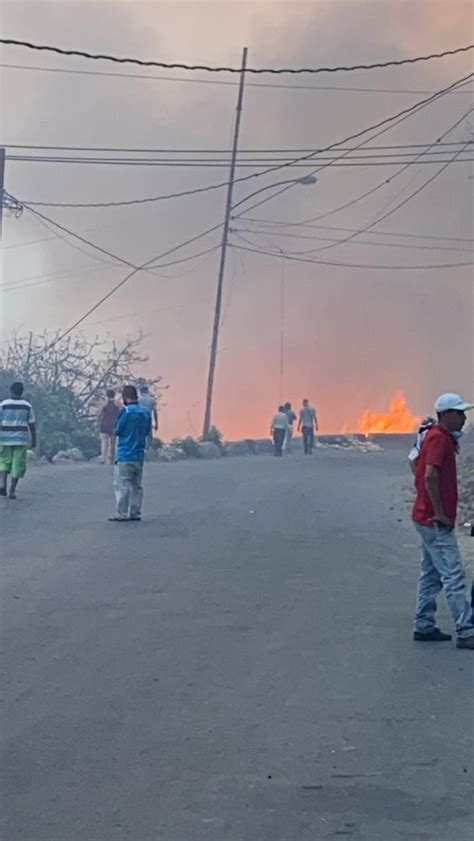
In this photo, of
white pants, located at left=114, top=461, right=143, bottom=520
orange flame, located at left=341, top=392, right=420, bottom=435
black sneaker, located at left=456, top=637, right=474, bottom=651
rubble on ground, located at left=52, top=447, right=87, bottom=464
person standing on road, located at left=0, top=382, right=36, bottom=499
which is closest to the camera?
black sneaker, located at left=456, top=637, right=474, bottom=651

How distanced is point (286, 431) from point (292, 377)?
38.0ft

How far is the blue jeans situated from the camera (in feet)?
25.6

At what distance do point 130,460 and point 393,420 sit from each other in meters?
27.1

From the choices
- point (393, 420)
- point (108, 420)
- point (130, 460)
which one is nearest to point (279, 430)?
point (108, 420)

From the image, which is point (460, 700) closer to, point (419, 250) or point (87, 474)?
point (87, 474)

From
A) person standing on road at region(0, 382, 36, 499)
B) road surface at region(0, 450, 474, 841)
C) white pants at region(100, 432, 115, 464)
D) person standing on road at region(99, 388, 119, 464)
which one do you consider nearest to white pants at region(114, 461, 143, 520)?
road surface at region(0, 450, 474, 841)

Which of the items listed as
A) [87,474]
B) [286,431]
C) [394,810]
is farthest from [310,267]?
[394,810]

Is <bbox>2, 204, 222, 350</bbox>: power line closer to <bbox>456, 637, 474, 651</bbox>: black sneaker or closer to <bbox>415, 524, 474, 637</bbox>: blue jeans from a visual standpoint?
<bbox>415, 524, 474, 637</bbox>: blue jeans

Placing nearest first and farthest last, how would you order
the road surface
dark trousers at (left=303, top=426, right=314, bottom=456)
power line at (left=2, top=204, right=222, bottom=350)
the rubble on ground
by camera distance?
the road surface < the rubble on ground < dark trousers at (left=303, top=426, right=314, bottom=456) < power line at (left=2, top=204, right=222, bottom=350)

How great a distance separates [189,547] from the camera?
1213 cm

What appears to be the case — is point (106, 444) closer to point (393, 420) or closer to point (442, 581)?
point (442, 581)

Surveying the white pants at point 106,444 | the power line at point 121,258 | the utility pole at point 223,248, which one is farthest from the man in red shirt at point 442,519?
the power line at point 121,258

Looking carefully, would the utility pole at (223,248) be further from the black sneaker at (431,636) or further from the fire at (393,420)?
the black sneaker at (431,636)

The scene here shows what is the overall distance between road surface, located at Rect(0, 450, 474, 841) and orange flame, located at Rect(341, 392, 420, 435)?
1085 inches
